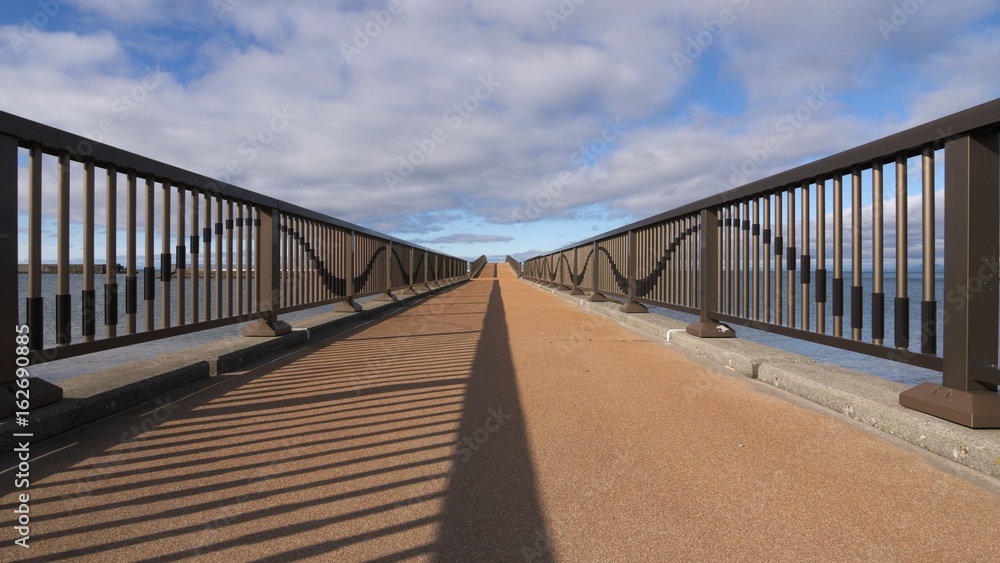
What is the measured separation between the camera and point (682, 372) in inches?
204

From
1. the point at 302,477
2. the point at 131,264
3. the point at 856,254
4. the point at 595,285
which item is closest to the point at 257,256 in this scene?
the point at 131,264

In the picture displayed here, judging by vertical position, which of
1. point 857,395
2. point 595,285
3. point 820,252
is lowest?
point 857,395

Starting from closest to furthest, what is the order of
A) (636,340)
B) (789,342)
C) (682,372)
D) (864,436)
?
(864,436), (682,372), (636,340), (789,342)

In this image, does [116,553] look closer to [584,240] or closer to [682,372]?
[682,372]

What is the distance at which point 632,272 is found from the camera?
31.0 feet

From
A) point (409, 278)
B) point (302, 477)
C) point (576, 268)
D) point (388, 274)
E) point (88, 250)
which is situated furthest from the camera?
point (409, 278)

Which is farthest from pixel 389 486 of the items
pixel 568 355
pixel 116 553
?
pixel 568 355

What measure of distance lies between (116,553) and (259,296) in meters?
4.59

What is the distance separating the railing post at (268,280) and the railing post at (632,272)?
5.47 m

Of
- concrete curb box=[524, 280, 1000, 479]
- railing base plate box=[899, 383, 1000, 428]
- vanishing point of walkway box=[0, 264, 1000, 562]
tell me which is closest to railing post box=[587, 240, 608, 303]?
concrete curb box=[524, 280, 1000, 479]

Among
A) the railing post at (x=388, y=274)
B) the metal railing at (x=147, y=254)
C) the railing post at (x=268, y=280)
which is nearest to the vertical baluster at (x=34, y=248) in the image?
the metal railing at (x=147, y=254)

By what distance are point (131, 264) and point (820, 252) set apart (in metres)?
5.24

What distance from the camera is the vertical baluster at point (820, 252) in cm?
438

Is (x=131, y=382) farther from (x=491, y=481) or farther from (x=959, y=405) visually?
(x=959, y=405)
